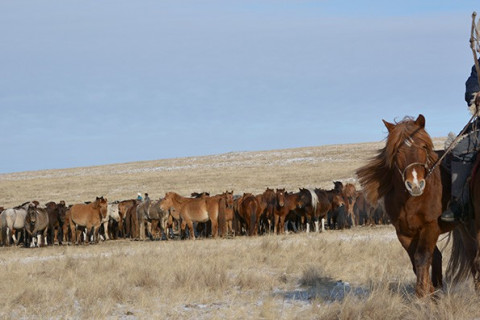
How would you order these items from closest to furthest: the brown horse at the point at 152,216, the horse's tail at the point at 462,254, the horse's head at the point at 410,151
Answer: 1. the horse's head at the point at 410,151
2. the horse's tail at the point at 462,254
3. the brown horse at the point at 152,216

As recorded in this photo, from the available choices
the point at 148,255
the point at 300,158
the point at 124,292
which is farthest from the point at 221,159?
the point at 124,292

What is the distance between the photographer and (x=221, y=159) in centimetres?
7088

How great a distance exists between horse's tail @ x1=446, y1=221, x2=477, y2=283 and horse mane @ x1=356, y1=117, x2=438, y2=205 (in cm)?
92

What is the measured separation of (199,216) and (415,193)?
57.8 feet

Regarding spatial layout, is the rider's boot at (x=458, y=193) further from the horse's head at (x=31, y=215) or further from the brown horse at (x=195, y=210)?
the horse's head at (x=31, y=215)

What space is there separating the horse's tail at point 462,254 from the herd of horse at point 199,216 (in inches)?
613

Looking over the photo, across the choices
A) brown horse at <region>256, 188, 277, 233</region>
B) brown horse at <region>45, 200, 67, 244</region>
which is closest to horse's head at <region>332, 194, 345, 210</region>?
brown horse at <region>256, 188, 277, 233</region>

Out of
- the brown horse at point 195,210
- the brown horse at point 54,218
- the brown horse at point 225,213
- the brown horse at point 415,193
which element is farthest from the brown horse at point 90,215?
the brown horse at point 415,193

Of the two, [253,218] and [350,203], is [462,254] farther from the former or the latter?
[350,203]

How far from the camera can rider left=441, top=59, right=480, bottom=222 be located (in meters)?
6.71

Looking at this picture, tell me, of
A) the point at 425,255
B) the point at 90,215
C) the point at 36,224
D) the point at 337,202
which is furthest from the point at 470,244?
the point at 36,224

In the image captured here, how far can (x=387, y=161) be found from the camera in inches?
279

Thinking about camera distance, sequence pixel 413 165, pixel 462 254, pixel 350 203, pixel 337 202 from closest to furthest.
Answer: pixel 413 165, pixel 462 254, pixel 337 202, pixel 350 203

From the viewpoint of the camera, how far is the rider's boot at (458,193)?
6.71 meters
